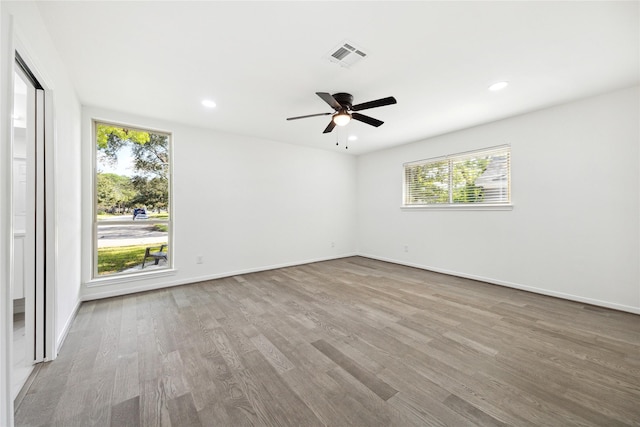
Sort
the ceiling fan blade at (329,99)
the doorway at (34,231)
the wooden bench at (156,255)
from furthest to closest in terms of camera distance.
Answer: the wooden bench at (156,255)
the ceiling fan blade at (329,99)
the doorway at (34,231)

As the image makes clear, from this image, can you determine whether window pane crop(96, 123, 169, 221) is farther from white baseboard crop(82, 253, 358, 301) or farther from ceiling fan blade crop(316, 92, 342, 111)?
ceiling fan blade crop(316, 92, 342, 111)

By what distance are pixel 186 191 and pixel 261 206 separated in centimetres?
131

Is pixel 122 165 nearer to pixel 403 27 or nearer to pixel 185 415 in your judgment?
pixel 185 415

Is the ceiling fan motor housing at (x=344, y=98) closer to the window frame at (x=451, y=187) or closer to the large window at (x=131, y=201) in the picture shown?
the window frame at (x=451, y=187)

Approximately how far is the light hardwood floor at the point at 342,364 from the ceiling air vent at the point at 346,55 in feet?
8.43

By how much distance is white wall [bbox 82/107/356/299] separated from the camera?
12.5 ft

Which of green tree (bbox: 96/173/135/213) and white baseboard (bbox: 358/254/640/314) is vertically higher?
green tree (bbox: 96/173/135/213)

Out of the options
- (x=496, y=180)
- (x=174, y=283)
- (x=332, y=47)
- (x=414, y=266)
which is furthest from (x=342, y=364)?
(x=496, y=180)

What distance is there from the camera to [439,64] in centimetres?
232

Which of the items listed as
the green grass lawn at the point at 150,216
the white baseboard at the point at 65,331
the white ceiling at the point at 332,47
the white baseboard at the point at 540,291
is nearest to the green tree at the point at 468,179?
the white ceiling at the point at 332,47

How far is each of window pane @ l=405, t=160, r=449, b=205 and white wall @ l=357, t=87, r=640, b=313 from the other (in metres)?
0.32

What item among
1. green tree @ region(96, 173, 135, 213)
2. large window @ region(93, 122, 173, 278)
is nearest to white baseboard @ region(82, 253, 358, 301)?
large window @ region(93, 122, 173, 278)

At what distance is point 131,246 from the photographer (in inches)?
141

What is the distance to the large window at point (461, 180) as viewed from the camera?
12.6ft
